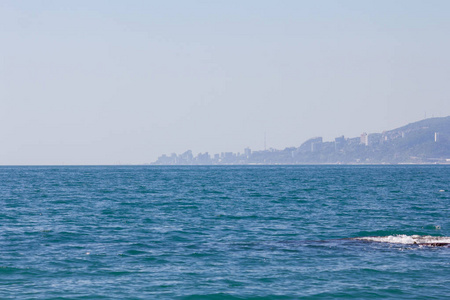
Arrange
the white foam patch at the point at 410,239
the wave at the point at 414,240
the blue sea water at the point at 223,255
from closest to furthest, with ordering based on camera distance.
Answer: the blue sea water at the point at 223,255, the wave at the point at 414,240, the white foam patch at the point at 410,239

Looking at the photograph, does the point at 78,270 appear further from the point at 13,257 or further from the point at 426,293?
the point at 426,293

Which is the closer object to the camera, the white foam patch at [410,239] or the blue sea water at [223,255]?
the blue sea water at [223,255]

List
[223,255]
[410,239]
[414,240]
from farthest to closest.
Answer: [410,239], [414,240], [223,255]

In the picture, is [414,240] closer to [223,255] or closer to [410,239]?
[410,239]

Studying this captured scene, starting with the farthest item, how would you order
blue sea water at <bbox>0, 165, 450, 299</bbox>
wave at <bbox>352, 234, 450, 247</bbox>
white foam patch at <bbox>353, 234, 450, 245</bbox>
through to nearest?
white foam patch at <bbox>353, 234, 450, 245</bbox> → wave at <bbox>352, 234, 450, 247</bbox> → blue sea water at <bbox>0, 165, 450, 299</bbox>

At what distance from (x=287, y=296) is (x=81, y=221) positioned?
2816 centimetres

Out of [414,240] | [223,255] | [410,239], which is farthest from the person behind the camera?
[410,239]

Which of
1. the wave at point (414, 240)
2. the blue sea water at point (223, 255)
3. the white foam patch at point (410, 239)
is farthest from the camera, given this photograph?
the white foam patch at point (410, 239)

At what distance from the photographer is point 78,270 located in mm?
26734

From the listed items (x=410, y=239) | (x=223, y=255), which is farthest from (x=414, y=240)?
(x=223, y=255)

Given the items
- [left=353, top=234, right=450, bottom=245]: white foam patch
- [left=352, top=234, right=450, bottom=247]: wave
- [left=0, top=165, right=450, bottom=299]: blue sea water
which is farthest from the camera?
[left=353, top=234, right=450, bottom=245]: white foam patch

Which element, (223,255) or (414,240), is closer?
(223,255)

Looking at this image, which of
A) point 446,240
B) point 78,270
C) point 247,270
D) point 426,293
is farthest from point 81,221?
point 426,293

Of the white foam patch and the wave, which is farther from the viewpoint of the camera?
the white foam patch
